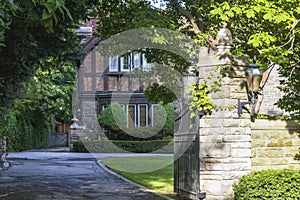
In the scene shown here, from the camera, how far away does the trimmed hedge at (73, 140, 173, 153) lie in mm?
28078

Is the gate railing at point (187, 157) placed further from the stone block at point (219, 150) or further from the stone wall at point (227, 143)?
the stone block at point (219, 150)

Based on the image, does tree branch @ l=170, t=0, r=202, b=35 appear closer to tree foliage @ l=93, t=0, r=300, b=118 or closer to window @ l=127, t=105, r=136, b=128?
tree foliage @ l=93, t=0, r=300, b=118

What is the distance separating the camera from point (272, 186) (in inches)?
307

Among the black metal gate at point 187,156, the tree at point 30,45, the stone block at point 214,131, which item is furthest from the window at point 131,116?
the stone block at point 214,131

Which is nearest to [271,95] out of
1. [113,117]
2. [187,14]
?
[187,14]

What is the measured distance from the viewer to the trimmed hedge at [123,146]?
28078 millimetres

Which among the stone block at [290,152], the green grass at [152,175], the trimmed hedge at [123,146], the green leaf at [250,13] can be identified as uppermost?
the green leaf at [250,13]

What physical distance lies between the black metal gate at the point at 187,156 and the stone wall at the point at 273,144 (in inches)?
41.6

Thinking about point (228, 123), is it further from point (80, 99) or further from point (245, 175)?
point (80, 99)

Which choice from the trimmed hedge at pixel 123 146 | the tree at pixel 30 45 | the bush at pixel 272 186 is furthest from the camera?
the trimmed hedge at pixel 123 146

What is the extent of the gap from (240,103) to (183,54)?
3.60 meters

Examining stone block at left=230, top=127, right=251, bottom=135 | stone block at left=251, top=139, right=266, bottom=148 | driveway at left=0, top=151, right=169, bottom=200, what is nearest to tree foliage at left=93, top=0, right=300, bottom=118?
stone block at left=251, top=139, right=266, bottom=148

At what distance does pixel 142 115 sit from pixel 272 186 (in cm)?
2346

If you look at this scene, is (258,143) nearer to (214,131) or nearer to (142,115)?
(214,131)
